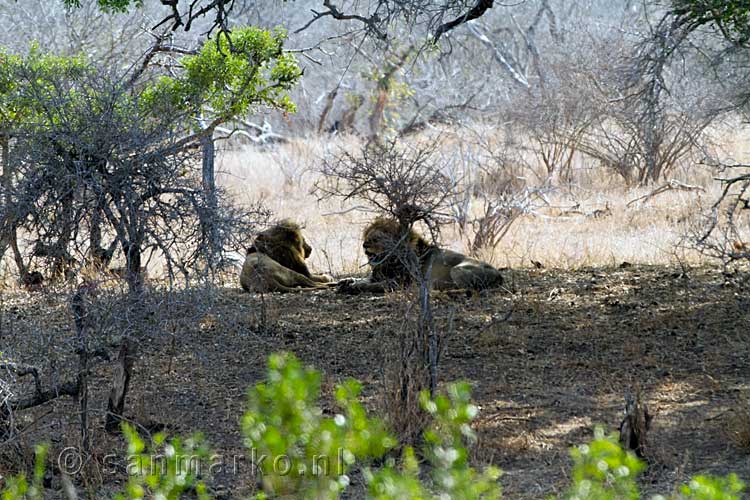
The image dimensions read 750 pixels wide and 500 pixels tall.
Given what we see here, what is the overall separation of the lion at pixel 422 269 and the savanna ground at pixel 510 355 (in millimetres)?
189

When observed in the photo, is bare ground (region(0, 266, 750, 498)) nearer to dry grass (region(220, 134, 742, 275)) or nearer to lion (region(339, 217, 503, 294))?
lion (region(339, 217, 503, 294))

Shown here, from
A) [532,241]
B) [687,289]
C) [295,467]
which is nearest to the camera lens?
[295,467]

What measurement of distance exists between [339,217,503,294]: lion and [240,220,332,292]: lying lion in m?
0.50

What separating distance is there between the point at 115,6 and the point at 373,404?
11.2 ft

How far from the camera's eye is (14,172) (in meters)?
5.32

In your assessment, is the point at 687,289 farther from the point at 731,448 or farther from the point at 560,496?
the point at 560,496

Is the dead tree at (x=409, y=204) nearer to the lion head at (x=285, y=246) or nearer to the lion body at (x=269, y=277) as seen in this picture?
the lion body at (x=269, y=277)

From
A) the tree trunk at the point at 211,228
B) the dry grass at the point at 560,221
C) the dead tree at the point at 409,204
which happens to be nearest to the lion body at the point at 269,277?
the dry grass at the point at 560,221

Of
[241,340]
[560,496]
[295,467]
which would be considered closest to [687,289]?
[241,340]

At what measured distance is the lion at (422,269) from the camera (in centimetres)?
883

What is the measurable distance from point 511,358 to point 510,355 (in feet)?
0.24

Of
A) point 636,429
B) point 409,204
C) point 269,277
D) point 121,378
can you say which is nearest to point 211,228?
point 121,378

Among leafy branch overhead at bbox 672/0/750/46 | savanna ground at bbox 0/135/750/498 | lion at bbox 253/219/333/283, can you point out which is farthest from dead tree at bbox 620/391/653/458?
lion at bbox 253/219/333/283

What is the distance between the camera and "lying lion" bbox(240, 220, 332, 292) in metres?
9.42
